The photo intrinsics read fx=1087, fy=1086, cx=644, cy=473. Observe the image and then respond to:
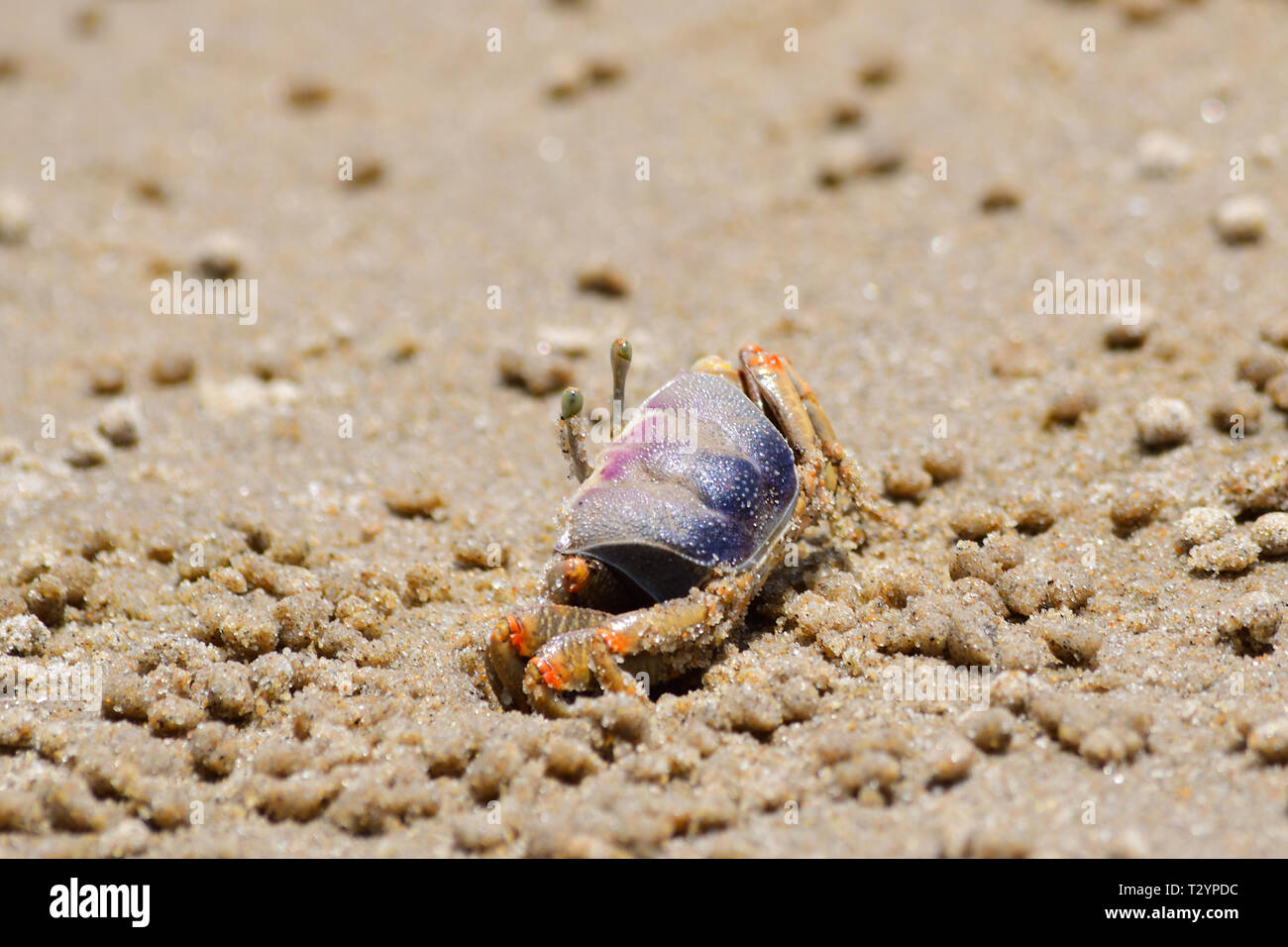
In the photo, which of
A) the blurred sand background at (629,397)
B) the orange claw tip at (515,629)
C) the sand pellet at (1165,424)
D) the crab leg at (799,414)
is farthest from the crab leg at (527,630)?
the sand pellet at (1165,424)

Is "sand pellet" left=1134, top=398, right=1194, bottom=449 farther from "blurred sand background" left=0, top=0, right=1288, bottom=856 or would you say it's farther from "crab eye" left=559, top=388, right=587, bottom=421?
"crab eye" left=559, top=388, right=587, bottom=421

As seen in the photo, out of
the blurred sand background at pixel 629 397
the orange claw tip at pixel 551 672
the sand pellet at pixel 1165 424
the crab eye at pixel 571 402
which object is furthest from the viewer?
the sand pellet at pixel 1165 424

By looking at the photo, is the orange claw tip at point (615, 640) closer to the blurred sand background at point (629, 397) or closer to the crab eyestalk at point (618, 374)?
the blurred sand background at point (629, 397)

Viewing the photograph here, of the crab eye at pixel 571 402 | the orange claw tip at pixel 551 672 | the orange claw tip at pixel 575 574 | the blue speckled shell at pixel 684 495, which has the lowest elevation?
the orange claw tip at pixel 551 672

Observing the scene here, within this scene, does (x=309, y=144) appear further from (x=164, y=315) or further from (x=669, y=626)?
(x=669, y=626)

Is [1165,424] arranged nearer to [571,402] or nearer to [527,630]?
[571,402]

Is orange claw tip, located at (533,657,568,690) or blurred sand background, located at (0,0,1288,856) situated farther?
orange claw tip, located at (533,657,568,690)

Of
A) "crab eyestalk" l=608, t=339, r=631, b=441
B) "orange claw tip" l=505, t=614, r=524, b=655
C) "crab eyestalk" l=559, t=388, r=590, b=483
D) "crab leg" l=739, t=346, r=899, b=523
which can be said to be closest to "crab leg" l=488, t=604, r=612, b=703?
"orange claw tip" l=505, t=614, r=524, b=655
